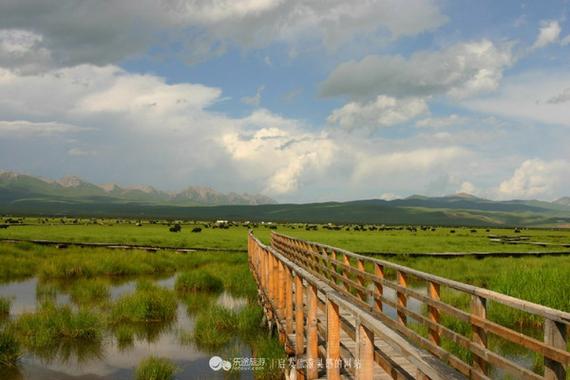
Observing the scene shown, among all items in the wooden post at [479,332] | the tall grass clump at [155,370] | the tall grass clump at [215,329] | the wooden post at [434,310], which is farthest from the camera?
the tall grass clump at [215,329]

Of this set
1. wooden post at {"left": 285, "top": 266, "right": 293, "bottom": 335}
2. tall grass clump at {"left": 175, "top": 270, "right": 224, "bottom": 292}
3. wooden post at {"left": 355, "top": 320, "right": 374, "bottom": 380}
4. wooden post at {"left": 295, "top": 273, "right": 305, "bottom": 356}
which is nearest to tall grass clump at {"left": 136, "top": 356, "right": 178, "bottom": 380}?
wooden post at {"left": 285, "top": 266, "right": 293, "bottom": 335}

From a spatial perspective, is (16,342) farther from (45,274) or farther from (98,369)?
(45,274)

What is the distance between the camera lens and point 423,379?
12.0 feet

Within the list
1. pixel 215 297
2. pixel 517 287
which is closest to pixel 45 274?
pixel 215 297

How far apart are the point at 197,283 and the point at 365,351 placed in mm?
18336

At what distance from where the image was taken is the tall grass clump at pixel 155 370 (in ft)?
34.8

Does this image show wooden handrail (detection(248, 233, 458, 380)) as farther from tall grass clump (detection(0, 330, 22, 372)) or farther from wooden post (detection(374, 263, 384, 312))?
tall grass clump (detection(0, 330, 22, 372))

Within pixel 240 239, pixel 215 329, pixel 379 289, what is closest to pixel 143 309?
pixel 215 329

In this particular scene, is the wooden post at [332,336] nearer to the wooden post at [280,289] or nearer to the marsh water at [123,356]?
the wooden post at [280,289]

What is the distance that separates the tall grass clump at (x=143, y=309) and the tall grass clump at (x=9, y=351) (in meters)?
3.79

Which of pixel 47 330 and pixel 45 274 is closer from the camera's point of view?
pixel 47 330

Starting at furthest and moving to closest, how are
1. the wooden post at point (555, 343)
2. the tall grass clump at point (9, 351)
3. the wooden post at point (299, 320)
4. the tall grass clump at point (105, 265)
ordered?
the tall grass clump at point (105, 265) < the tall grass clump at point (9, 351) < the wooden post at point (299, 320) < the wooden post at point (555, 343)

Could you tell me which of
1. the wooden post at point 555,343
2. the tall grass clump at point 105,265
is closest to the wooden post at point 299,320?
the wooden post at point 555,343

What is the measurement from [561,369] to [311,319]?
10.3 feet
